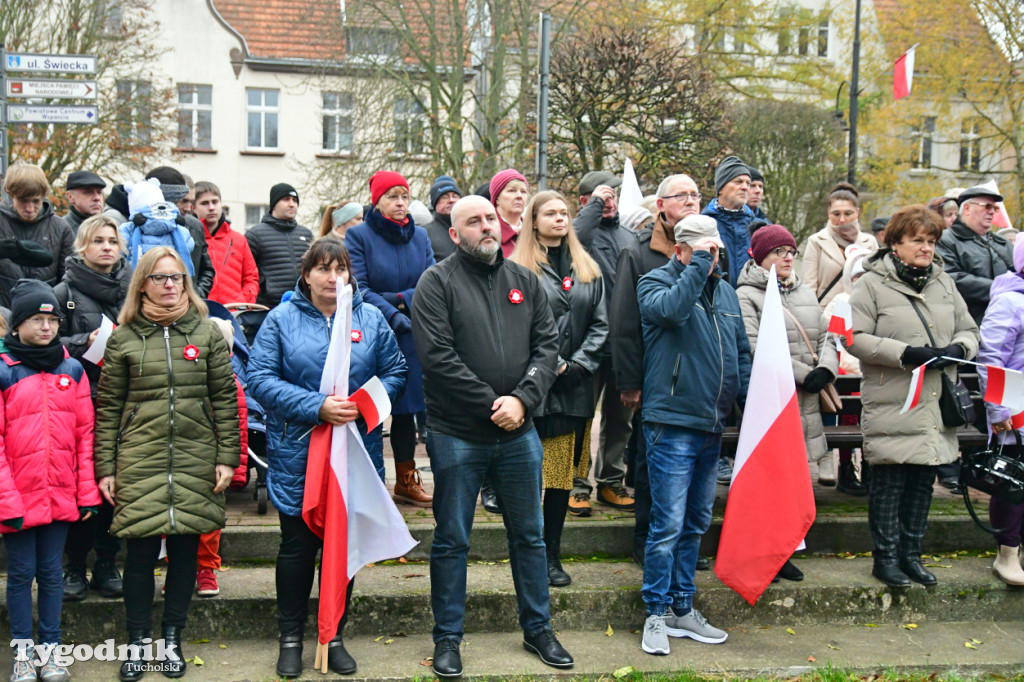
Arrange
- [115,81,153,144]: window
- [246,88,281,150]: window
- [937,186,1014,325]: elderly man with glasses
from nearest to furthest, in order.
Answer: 1. [937,186,1014,325]: elderly man with glasses
2. [115,81,153,144]: window
3. [246,88,281,150]: window

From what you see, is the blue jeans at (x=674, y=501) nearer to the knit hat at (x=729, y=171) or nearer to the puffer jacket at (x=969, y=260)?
the knit hat at (x=729, y=171)

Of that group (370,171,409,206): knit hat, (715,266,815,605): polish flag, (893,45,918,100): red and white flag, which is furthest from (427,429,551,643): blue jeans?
(893,45,918,100): red and white flag

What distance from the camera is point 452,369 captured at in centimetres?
466

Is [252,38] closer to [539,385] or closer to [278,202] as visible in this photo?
[278,202]

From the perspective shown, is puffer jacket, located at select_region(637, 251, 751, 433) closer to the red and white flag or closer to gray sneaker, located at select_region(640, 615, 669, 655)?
gray sneaker, located at select_region(640, 615, 669, 655)

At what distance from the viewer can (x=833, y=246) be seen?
8.27 m

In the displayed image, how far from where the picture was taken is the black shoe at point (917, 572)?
19.3 ft

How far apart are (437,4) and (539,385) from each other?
61.9 ft

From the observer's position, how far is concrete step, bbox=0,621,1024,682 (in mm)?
4910

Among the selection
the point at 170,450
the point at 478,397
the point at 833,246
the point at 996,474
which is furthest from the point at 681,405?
the point at 833,246

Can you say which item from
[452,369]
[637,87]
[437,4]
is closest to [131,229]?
[452,369]

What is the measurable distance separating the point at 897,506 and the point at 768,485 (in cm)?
99

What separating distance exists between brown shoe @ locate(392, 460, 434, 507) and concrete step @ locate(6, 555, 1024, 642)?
0.61 m

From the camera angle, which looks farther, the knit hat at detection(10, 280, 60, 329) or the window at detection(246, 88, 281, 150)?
the window at detection(246, 88, 281, 150)
